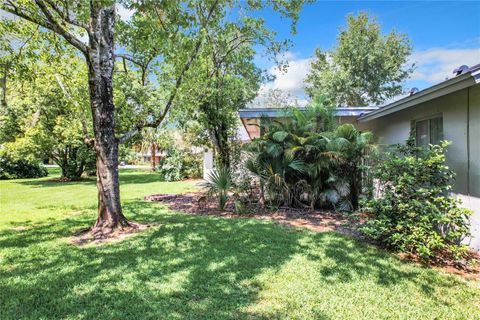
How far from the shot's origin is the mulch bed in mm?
4180

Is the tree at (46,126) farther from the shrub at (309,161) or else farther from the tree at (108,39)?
the shrub at (309,161)

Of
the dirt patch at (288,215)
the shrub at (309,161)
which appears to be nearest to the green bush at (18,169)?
the dirt patch at (288,215)

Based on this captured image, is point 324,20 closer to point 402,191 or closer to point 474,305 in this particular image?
point 402,191

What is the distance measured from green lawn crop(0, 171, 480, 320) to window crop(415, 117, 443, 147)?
2.71m

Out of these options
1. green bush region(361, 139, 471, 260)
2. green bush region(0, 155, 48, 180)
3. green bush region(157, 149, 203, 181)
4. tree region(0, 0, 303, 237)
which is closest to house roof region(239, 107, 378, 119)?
tree region(0, 0, 303, 237)

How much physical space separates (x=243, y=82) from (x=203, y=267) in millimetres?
8141

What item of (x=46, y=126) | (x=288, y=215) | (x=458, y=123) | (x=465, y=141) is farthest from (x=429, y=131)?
(x=46, y=126)

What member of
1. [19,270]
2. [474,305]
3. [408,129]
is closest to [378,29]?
[408,129]

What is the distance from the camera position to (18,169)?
2095 centimetres

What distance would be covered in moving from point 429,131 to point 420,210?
2.37 m

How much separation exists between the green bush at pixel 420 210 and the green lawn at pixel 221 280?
→ 383mm

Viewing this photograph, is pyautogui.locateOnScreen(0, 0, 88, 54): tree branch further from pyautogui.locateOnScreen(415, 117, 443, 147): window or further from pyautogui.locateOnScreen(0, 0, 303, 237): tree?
pyautogui.locateOnScreen(415, 117, 443, 147): window

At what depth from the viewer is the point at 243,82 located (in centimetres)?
1092

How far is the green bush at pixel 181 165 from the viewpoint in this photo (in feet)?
61.2
